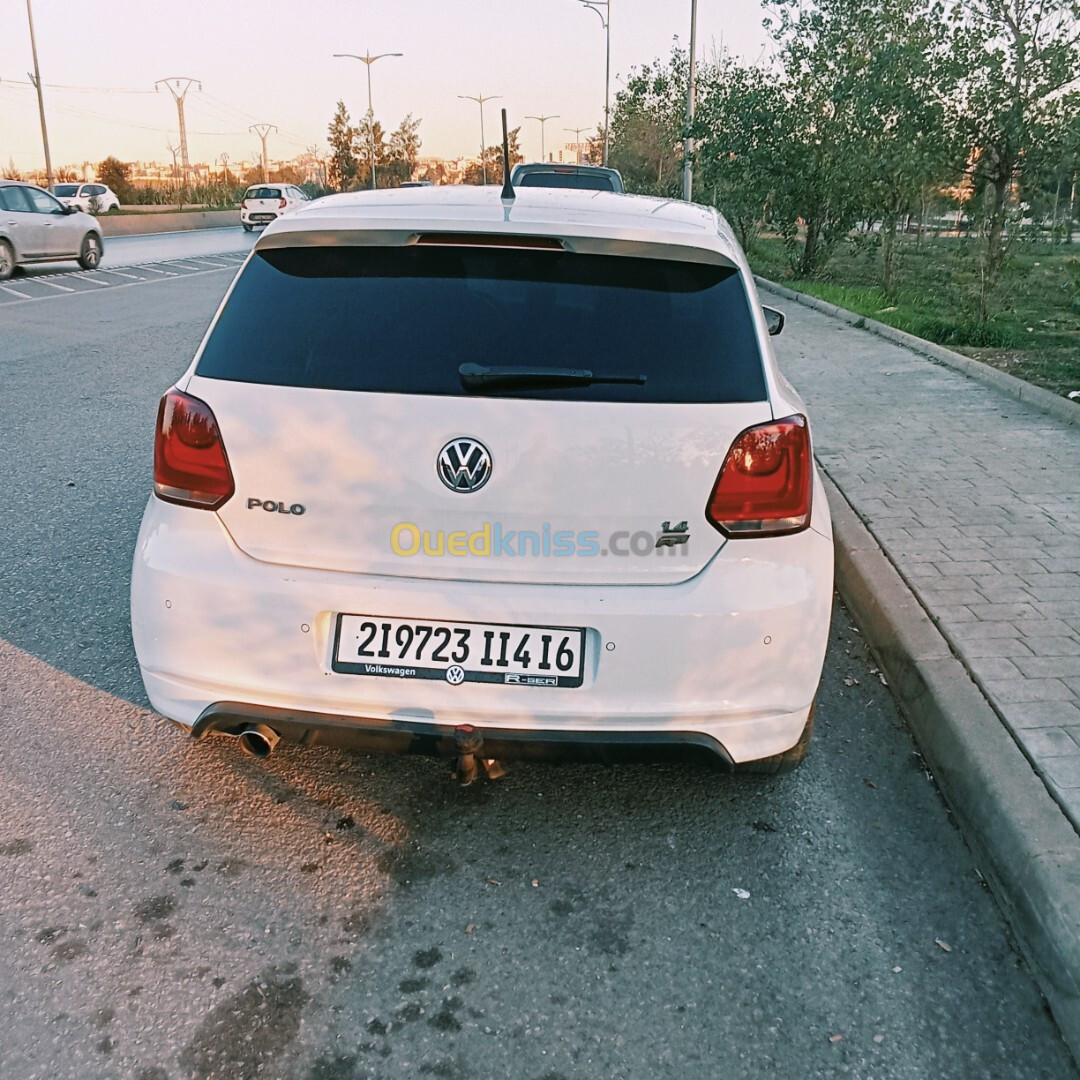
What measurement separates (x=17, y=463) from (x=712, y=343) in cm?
561

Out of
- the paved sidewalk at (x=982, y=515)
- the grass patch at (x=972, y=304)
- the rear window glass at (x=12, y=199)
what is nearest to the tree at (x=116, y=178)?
the rear window glass at (x=12, y=199)

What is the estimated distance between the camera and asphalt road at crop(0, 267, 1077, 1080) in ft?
7.73

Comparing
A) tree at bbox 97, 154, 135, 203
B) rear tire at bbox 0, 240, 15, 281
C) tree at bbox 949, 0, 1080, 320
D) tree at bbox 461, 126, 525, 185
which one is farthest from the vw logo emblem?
tree at bbox 461, 126, 525, 185

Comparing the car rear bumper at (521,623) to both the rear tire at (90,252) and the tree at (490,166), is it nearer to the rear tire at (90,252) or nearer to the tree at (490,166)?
the rear tire at (90,252)

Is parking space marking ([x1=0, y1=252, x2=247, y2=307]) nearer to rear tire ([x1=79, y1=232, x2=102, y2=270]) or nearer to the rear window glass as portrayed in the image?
rear tire ([x1=79, y1=232, x2=102, y2=270])

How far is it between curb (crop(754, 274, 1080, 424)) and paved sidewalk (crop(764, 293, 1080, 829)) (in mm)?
117

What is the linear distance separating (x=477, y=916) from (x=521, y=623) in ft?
2.44

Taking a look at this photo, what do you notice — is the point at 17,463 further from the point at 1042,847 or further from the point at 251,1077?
the point at 1042,847

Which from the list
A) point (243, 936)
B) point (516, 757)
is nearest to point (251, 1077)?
point (243, 936)

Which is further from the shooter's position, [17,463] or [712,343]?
[17,463]

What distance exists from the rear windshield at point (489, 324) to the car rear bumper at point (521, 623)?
0.46 m

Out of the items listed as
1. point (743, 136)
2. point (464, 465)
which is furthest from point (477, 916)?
point (743, 136)

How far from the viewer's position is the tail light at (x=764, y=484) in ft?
9.28

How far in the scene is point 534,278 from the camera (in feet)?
9.57
